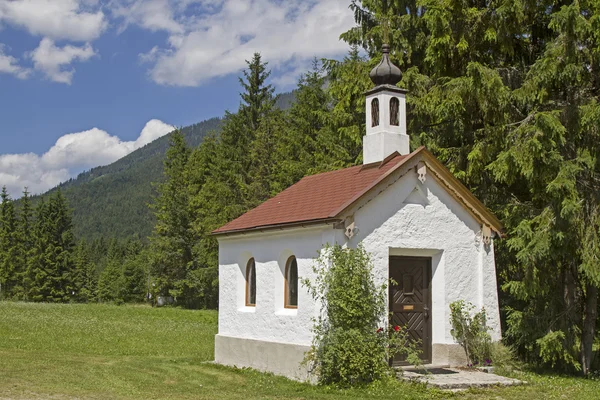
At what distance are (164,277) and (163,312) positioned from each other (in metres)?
15.4

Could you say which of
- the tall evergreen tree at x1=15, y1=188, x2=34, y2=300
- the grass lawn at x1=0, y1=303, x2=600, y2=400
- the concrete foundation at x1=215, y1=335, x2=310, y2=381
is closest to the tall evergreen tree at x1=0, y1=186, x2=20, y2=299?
the tall evergreen tree at x1=15, y1=188, x2=34, y2=300

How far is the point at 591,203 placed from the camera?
49.7 ft

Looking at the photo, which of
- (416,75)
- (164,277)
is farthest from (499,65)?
(164,277)

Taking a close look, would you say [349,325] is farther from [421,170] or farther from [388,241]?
[421,170]

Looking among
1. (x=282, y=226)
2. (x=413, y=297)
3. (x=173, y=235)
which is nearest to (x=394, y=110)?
(x=282, y=226)

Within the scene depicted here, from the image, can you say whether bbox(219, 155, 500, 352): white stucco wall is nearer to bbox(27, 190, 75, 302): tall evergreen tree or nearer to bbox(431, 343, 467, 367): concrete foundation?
bbox(431, 343, 467, 367): concrete foundation

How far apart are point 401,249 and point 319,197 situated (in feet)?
7.36

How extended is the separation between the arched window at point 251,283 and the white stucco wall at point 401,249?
2.32 ft

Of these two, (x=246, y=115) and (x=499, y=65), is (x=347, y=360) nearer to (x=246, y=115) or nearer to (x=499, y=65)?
(x=499, y=65)

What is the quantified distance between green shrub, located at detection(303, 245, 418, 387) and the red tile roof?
104 cm

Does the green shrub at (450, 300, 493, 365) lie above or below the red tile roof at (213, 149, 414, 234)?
below

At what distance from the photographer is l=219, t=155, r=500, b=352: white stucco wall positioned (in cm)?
1403

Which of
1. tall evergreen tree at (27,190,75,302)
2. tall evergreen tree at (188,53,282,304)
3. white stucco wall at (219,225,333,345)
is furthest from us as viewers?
tall evergreen tree at (27,190,75,302)

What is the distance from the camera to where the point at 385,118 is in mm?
15758
